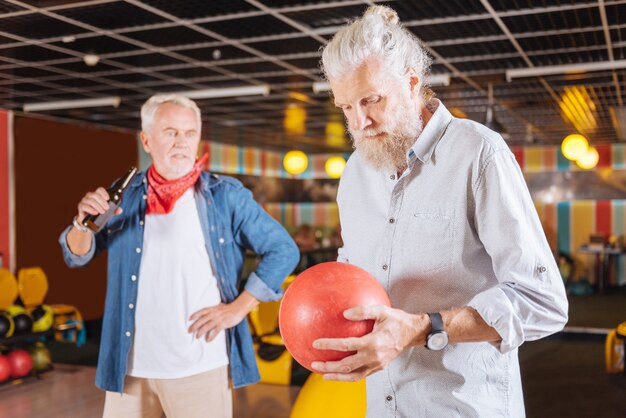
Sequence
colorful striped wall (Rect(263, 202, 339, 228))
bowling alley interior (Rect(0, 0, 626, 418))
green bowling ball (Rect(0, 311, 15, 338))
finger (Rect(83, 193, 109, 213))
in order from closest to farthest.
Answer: finger (Rect(83, 193, 109, 213)) → bowling alley interior (Rect(0, 0, 626, 418)) → green bowling ball (Rect(0, 311, 15, 338)) → colorful striped wall (Rect(263, 202, 339, 228))

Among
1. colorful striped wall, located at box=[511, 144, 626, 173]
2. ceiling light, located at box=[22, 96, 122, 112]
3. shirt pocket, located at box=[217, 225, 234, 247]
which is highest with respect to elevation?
ceiling light, located at box=[22, 96, 122, 112]

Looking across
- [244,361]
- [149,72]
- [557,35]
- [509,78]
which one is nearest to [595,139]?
[509,78]

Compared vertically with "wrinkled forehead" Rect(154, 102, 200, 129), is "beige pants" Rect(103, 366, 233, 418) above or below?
below

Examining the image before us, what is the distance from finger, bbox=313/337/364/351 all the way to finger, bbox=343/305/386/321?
0.04 m

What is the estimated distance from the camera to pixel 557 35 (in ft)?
18.2

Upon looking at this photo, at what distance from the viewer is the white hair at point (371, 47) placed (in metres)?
1.57

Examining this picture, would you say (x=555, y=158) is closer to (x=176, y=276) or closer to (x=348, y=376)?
(x=176, y=276)

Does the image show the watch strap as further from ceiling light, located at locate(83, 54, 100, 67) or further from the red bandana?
ceiling light, located at locate(83, 54, 100, 67)

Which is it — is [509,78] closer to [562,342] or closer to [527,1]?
[527,1]

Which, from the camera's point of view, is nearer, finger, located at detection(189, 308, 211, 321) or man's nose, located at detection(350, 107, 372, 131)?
man's nose, located at detection(350, 107, 372, 131)

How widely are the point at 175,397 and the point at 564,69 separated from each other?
18.1 feet

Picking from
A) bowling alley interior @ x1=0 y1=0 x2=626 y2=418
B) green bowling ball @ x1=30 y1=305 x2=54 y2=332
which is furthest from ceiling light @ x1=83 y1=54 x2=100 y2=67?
green bowling ball @ x1=30 y1=305 x2=54 y2=332

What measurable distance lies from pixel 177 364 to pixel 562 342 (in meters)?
7.58

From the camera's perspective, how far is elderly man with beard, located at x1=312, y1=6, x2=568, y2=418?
4.59 feet
